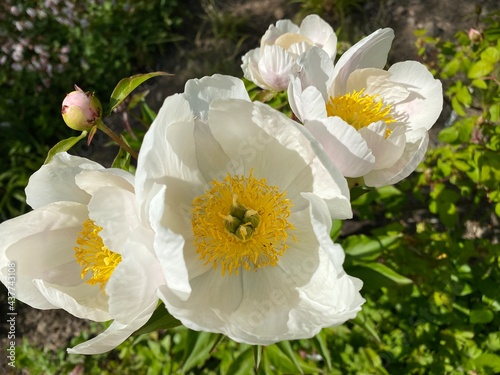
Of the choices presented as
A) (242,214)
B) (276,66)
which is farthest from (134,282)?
(276,66)

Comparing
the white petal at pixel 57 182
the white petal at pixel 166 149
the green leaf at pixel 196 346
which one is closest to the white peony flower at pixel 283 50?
the white petal at pixel 166 149

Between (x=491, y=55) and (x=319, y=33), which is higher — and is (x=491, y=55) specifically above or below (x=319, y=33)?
below

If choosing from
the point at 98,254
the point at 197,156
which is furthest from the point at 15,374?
the point at 197,156

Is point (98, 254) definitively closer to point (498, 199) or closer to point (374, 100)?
point (374, 100)

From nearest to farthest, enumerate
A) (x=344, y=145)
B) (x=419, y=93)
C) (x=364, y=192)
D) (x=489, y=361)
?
1. (x=344, y=145)
2. (x=419, y=93)
3. (x=364, y=192)
4. (x=489, y=361)

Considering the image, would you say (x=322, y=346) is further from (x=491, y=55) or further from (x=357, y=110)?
(x=491, y=55)
